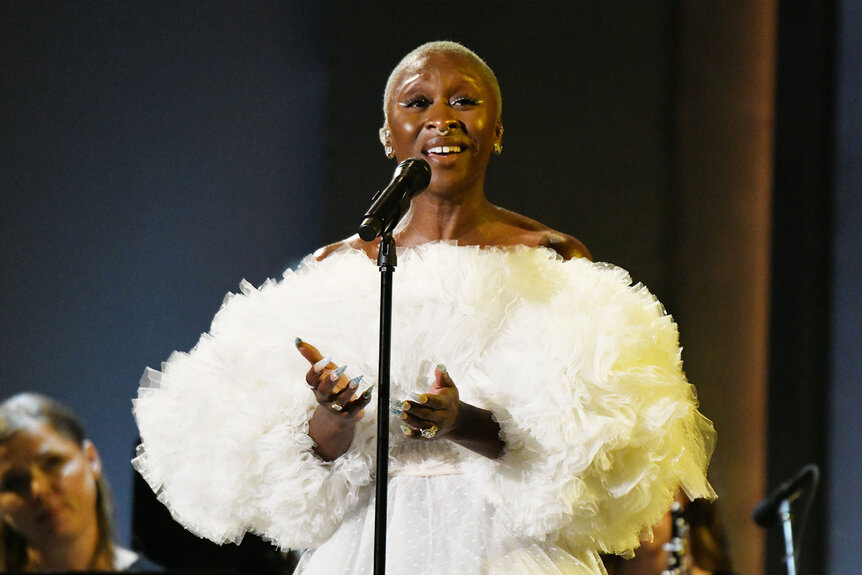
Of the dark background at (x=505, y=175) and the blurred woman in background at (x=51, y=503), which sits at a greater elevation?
the dark background at (x=505, y=175)

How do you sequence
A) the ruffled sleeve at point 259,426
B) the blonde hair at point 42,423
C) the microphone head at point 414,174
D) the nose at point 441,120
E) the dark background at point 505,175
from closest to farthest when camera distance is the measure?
the microphone head at point 414,174, the ruffled sleeve at point 259,426, the nose at point 441,120, the blonde hair at point 42,423, the dark background at point 505,175

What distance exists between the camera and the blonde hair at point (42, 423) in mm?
3125

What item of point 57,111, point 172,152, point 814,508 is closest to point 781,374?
point 814,508

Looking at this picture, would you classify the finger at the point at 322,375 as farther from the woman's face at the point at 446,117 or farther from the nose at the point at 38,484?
the nose at the point at 38,484

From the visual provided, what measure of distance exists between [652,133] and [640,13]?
52 centimetres

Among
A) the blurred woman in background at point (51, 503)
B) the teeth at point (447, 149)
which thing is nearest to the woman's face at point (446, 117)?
the teeth at point (447, 149)

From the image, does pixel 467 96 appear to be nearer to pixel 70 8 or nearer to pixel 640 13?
pixel 70 8

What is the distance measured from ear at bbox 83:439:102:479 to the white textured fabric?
137 cm

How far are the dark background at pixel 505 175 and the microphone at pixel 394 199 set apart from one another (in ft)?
6.93

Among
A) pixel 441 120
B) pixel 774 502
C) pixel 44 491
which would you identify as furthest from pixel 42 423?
pixel 774 502

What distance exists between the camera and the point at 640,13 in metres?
4.73

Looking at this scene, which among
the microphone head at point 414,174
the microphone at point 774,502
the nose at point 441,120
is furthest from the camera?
the microphone at point 774,502

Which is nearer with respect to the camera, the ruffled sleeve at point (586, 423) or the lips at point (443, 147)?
the ruffled sleeve at point (586, 423)

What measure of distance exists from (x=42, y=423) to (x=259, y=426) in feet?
5.51
